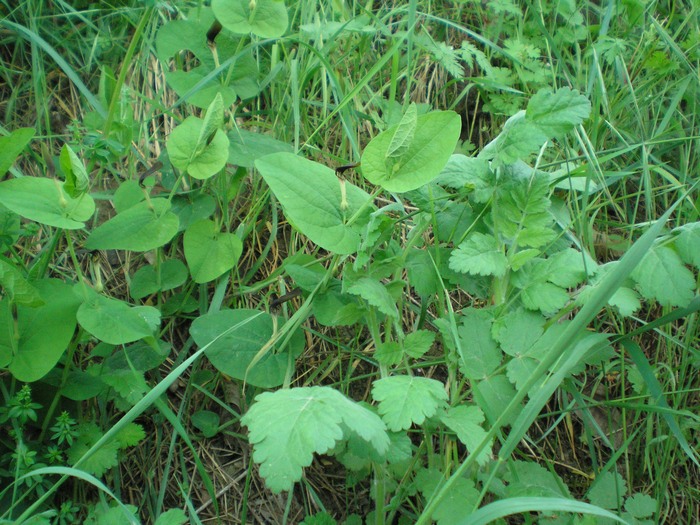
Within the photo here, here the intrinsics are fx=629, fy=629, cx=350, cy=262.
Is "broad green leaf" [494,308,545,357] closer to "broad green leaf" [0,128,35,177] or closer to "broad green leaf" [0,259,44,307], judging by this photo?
"broad green leaf" [0,259,44,307]

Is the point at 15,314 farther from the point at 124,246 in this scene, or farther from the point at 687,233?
the point at 687,233

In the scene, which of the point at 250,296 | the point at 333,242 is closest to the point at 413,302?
the point at 250,296

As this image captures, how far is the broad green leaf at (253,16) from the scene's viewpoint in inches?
61.7

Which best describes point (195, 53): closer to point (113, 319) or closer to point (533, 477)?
point (113, 319)

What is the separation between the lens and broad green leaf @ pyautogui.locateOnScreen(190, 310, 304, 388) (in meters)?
1.43

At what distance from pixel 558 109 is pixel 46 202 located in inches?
Answer: 42.1

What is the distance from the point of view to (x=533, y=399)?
1101mm

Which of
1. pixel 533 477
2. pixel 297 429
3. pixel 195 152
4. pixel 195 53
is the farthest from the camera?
pixel 195 53

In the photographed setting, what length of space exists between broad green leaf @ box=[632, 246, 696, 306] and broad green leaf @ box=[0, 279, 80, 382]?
3.97ft

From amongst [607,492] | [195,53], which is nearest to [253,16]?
[195,53]

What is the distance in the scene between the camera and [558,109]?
4.12ft

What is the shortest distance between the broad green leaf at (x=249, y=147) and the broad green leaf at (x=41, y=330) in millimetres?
518

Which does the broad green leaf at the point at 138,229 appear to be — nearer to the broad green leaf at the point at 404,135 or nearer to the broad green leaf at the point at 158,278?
the broad green leaf at the point at 158,278

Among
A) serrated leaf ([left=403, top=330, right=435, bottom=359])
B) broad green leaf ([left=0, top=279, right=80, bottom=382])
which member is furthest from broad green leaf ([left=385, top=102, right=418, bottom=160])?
broad green leaf ([left=0, top=279, right=80, bottom=382])
